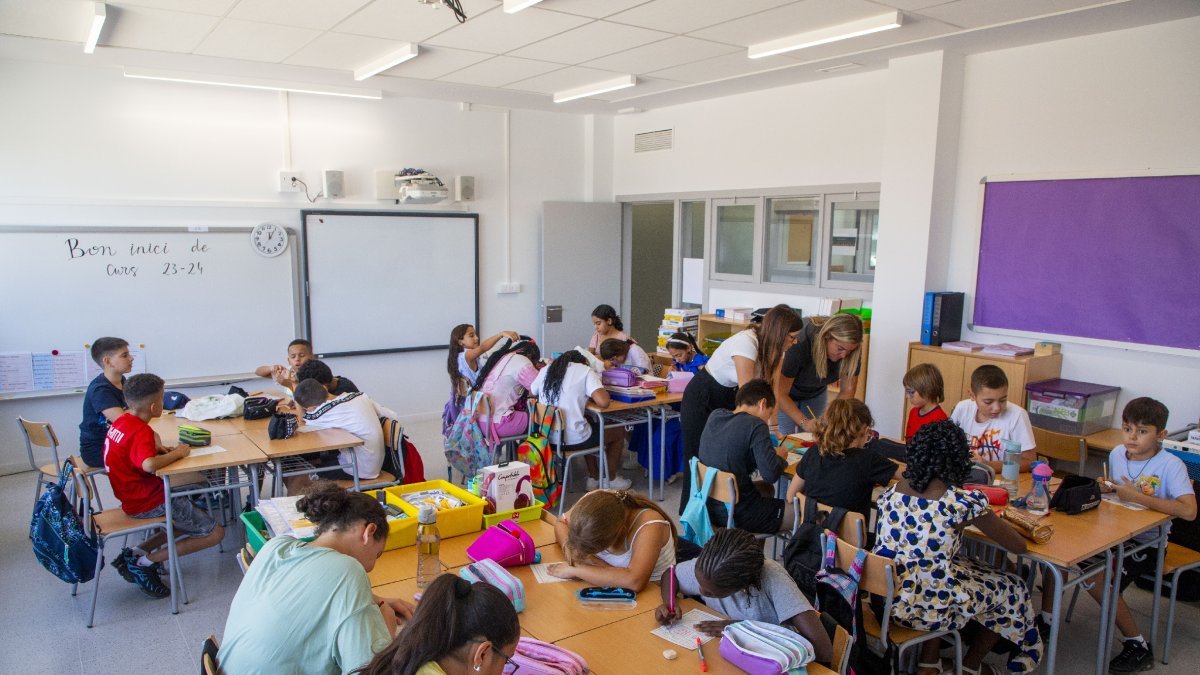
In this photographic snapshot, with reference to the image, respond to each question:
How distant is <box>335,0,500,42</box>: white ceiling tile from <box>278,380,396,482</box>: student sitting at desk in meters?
2.11

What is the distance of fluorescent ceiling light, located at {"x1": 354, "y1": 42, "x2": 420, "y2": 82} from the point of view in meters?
5.11

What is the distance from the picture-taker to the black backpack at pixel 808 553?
2.86m

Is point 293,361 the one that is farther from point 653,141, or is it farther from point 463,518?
point 653,141

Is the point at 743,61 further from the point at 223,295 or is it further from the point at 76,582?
the point at 76,582

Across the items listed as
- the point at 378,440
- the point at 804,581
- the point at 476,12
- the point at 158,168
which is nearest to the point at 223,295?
the point at 158,168

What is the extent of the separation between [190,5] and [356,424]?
2.40 metres

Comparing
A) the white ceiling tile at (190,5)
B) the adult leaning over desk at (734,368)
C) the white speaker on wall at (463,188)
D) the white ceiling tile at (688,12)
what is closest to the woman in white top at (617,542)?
the adult leaning over desk at (734,368)

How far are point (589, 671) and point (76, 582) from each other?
305 centimetres

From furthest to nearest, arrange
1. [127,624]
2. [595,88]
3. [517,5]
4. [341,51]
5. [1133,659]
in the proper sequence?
1. [595,88]
2. [341,51]
3. [517,5]
4. [127,624]
5. [1133,659]

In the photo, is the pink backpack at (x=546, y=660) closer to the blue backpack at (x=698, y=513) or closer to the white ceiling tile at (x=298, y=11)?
the blue backpack at (x=698, y=513)

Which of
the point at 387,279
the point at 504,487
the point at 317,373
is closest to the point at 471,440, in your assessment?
the point at 317,373

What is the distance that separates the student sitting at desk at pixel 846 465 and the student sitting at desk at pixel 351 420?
243cm

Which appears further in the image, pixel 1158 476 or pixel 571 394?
pixel 571 394

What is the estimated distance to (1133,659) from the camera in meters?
3.39
